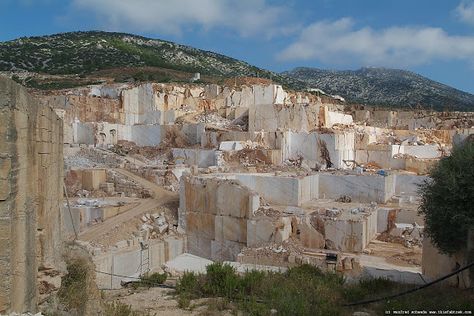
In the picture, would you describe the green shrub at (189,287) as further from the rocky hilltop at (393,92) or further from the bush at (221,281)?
the rocky hilltop at (393,92)

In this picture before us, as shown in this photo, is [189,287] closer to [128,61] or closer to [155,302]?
[155,302]

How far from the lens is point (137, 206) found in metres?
16.2

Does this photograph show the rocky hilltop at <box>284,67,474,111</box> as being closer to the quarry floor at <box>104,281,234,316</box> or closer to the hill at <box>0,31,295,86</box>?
the hill at <box>0,31,295,86</box>

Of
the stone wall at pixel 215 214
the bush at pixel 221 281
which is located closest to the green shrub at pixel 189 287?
the bush at pixel 221 281

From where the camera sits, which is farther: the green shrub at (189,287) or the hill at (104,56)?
the hill at (104,56)

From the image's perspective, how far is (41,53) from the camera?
6216 cm

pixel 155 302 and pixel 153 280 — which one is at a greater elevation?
pixel 155 302

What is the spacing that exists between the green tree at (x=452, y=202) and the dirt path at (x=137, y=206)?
9377 mm

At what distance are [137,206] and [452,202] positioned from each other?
11173mm

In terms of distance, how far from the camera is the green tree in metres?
7.92

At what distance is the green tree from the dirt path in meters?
9.38

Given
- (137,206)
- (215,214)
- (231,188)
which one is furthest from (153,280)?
(137,206)

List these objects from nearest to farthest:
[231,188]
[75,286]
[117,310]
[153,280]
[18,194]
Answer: [18,194] → [75,286] → [117,310] → [153,280] → [231,188]

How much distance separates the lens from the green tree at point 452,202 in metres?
7.92
